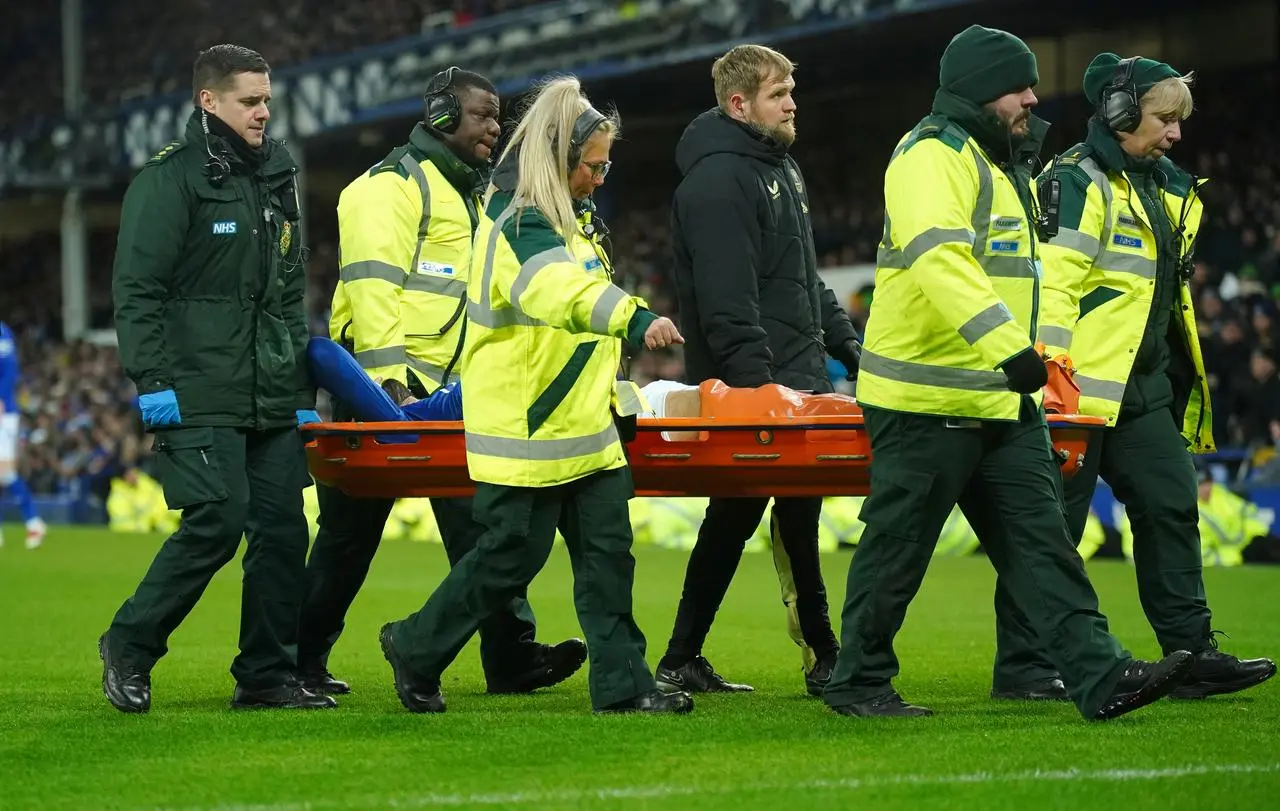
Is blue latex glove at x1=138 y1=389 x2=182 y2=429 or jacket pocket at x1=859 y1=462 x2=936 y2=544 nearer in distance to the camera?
jacket pocket at x1=859 y1=462 x2=936 y2=544

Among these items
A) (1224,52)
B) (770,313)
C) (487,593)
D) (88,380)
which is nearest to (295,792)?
(487,593)

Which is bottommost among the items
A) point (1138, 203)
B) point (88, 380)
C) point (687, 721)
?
point (88, 380)

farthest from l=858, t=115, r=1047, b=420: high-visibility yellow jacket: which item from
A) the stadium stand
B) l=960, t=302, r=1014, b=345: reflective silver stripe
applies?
the stadium stand

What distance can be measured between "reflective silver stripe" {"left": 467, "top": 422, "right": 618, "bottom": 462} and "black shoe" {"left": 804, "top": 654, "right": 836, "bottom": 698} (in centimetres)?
156

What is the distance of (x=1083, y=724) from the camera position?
6.48m

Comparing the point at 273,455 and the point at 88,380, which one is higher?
the point at 273,455

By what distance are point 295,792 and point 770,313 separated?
10.1 ft

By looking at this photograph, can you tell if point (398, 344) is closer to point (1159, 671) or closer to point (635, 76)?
point (1159, 671)

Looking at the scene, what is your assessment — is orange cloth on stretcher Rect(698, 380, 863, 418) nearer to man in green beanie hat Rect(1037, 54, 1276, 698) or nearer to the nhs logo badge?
man in green beanie hat Rect(1037, 54, 1276, 698)

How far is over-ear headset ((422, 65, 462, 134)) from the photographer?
7.86 m

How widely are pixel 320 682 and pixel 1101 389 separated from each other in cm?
309

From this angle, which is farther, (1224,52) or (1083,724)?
(1224,52)

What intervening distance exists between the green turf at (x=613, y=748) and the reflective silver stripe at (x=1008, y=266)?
1421 mm

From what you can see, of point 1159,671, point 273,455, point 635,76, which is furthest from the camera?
point 635,76
